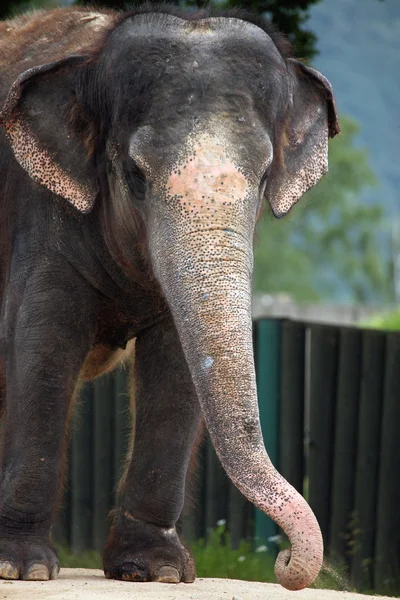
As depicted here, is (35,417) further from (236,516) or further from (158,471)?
(236,516)

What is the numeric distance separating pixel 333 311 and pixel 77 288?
3128cm

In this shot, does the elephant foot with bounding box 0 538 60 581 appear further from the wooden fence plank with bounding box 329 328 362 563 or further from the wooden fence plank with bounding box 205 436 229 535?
the wooden fence plank with bounding box 205 436 229 535

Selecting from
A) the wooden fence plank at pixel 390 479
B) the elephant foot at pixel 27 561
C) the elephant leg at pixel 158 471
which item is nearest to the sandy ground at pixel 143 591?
the elephant foot at pixel 27 561

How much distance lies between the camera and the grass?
322 inches

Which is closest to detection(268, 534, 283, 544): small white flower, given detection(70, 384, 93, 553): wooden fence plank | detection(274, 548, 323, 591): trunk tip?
detection(70, 384, 93, 553): wooden fence plank

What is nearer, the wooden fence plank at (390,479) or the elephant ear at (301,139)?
the elephant ear at (301,139)

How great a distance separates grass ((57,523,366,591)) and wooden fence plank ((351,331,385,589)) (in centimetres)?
65

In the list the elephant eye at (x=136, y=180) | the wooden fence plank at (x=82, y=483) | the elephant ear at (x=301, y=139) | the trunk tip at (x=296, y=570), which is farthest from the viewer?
the wooden fence plank at (x=82, y=483)

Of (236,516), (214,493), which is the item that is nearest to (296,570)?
(236,516)

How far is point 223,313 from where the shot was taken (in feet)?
16.7

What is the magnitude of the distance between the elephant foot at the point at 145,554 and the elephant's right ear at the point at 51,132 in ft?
5.33

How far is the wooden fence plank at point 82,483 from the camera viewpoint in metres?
11.0

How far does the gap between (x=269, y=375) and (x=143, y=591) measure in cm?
472

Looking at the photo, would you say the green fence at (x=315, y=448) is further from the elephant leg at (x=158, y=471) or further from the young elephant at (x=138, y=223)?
the young elephant at (x=138, y=223)
